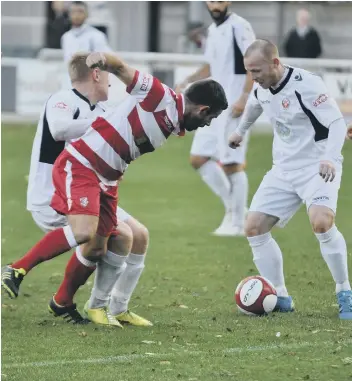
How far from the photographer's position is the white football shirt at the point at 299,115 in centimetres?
849

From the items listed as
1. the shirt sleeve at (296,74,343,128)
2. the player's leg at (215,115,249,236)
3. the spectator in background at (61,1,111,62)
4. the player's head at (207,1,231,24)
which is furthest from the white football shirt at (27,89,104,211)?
the spectator in background at (61,1,111,62)

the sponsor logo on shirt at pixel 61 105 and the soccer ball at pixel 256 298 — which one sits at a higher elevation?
the sponsor logo on shirt at pixel 61 105

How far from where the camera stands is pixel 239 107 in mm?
12477

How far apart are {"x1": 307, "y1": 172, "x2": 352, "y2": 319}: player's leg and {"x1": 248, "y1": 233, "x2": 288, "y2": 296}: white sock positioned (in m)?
0.43

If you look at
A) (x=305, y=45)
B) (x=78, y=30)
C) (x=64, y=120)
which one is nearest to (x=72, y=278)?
(x=64, y=120)

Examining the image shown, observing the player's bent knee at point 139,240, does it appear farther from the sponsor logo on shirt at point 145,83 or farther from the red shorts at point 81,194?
the sponsor logo on shirt at point 145,83

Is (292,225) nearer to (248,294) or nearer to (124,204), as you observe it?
(124,204)

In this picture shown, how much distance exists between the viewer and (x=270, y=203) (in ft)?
28.9

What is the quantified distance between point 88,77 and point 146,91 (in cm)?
105

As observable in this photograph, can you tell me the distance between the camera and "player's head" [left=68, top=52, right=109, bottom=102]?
859 cm

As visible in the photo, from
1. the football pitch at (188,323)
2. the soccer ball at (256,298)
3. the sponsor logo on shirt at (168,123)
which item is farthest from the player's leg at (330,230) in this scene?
the sponsor logo on shirt at (168,123)

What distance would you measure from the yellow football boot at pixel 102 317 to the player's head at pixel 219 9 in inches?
226

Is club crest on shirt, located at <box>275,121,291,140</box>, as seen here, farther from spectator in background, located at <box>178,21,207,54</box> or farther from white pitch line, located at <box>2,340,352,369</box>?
spectator in background, located at <box>178,21,207,54</box>

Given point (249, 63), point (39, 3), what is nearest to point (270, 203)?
point (249, 63)
